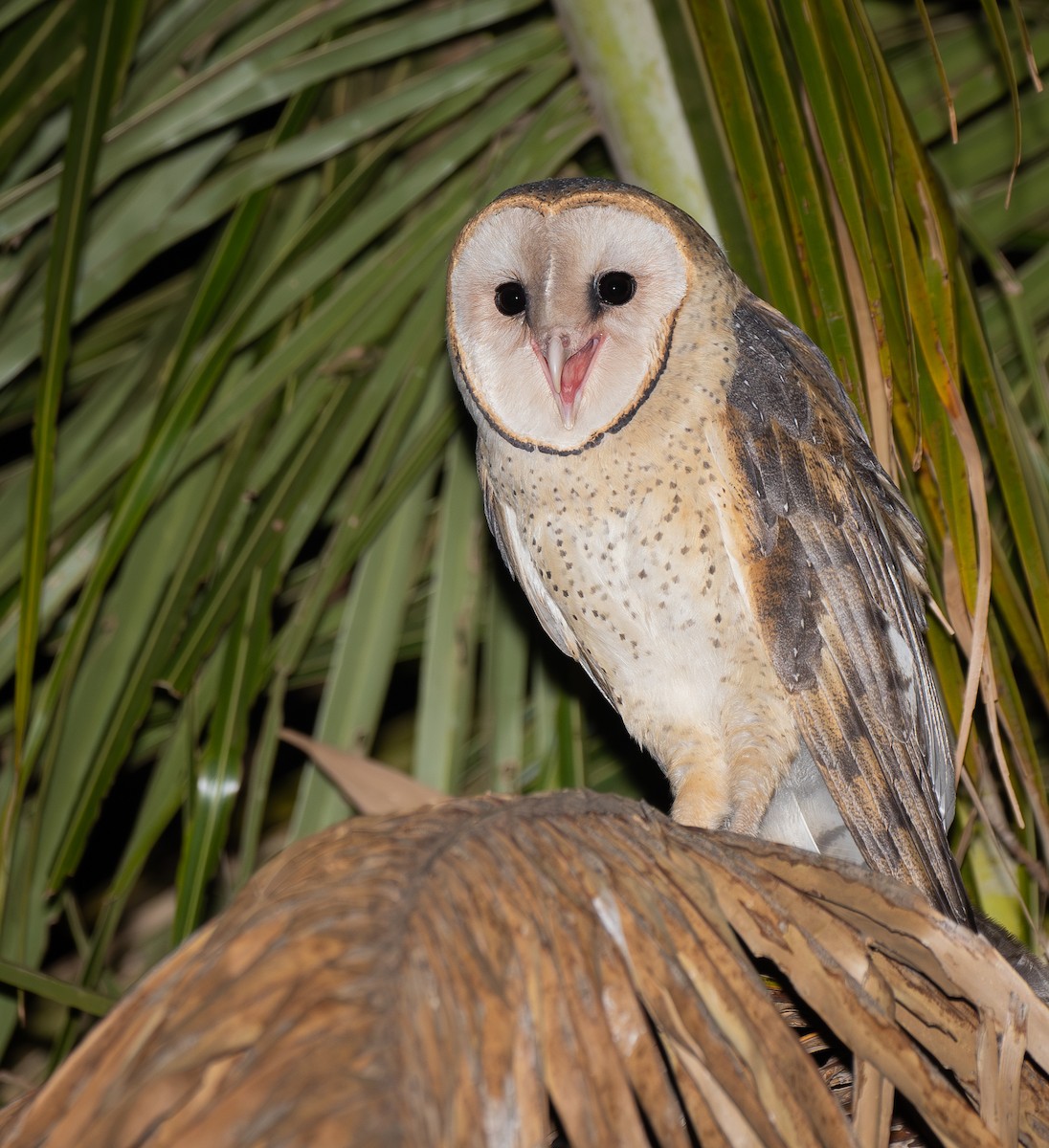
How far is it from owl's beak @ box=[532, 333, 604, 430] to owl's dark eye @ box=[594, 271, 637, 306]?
0.30 ft

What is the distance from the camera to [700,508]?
5.97ft

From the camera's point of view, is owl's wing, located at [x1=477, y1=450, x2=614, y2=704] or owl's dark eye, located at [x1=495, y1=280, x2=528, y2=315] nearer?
owl's dark eye, located at [x1=495, y1=280, x2=528, y2=315]

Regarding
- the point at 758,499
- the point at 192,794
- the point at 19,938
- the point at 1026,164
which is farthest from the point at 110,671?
the point at 1026,164

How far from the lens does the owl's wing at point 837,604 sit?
174cm

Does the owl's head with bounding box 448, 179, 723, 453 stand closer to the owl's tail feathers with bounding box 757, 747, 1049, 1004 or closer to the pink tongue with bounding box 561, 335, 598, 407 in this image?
the pink tongue with bounding box 561, 335, 598, 407

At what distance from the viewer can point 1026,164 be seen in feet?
6.93

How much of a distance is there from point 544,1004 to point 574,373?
49.5 inches

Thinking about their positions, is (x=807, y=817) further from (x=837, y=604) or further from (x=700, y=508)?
(x=700, y=508)

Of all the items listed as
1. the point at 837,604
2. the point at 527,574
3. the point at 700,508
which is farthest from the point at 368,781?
the point at 837,604

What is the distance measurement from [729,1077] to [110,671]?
4.34ft

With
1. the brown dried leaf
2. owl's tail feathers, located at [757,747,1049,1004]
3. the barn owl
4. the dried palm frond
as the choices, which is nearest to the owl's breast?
the barn owl

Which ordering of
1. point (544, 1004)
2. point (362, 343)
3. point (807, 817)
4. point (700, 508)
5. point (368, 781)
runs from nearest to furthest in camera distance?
point (544, 1004) < point (368, 781) < point (700, 508) < point (362, 343) < point (807, 817)

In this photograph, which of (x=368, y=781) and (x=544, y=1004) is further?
(x=368, y=781)

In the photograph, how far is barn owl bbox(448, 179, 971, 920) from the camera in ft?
5.94
